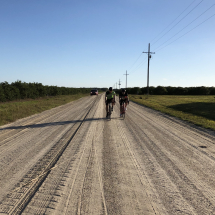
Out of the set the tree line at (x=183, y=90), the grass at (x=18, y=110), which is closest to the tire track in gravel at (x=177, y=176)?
the grass at (x=18, y=110)

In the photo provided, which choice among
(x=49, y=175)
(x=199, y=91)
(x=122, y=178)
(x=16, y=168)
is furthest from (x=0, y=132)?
(x=199, y=91)

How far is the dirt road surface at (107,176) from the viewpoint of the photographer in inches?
111

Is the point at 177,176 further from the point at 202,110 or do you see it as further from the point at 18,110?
the point at 202,110

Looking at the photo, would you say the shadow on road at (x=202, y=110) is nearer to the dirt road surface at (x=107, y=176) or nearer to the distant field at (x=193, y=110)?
the distant field at (x=193, y=110)

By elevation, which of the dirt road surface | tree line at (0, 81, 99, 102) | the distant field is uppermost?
tree line at (0, 81, 99, 102)

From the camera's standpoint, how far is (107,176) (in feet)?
12.5

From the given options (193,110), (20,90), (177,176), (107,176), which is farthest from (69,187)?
(20,90)

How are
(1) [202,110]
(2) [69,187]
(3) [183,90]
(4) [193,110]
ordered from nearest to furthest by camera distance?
(2) [69,187] < (1) [202,110] < (4) [193,110] < (3) [183,90]

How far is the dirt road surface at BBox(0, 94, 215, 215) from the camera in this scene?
9.29 ft

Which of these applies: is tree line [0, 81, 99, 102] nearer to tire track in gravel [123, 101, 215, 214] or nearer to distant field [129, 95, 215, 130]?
distant field [129, 95, 215, 130]

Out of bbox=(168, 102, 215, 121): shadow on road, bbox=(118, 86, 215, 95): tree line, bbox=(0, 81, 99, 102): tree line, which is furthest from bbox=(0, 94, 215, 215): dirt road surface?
bbox=(118, 86, 215, 95): tree line

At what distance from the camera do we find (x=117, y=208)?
2.77 metres

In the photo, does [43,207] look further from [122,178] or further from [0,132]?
[0,132]

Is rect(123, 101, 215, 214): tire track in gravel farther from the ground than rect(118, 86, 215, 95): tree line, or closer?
closer
